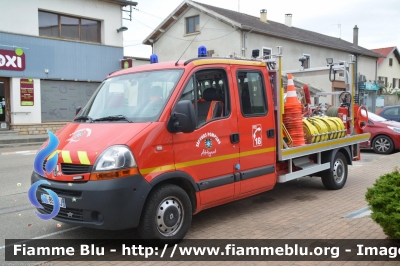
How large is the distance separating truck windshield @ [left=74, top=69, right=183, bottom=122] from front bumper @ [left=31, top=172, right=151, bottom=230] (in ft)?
2.83

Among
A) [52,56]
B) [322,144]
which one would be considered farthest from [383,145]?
[52,56]

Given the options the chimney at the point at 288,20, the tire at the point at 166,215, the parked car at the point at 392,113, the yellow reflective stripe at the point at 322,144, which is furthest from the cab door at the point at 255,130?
the chimney at the point at 288,20

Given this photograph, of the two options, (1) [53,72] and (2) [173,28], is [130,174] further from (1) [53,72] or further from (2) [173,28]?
(2) [173,28]

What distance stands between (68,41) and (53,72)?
190 centimetres

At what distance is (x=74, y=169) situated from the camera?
4.40 metres

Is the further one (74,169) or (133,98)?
(133,98)

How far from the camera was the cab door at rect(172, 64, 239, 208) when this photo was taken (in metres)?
4.91

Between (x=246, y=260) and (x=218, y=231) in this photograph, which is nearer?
(x=246, y=260)

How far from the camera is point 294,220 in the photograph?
5.81 m

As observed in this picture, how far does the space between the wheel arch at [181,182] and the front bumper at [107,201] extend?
16 centimetres

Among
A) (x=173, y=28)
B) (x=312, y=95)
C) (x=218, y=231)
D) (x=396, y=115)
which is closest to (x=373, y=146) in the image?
(x=396, y=115)

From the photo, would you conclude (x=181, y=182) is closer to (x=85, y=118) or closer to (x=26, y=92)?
(x=85, y=118)

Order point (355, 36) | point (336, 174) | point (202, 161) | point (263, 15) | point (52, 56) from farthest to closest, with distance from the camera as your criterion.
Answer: point (355, 36), point (263, 15), point (52, 56), point (336, 174), point (202, 161)

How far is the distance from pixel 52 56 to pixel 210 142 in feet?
58.5
